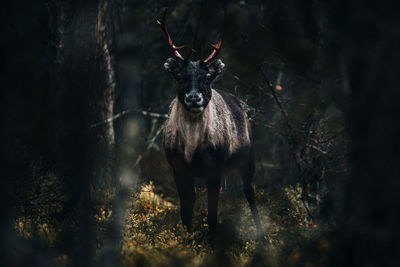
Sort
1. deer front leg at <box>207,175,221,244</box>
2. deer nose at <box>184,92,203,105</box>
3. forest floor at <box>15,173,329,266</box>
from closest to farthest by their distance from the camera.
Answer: forest floor at <box>15,173,329,266</box> → deer nose at <box>184,92,203,105</box> → deer front leg at <box>207,175,221,244</box>

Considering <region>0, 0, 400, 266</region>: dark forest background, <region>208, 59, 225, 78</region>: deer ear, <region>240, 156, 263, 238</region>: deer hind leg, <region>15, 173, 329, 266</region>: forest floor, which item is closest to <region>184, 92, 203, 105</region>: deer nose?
<region>0, 0, 400, 266</region>: dark forest background

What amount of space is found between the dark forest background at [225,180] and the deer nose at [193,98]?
533 millimetres

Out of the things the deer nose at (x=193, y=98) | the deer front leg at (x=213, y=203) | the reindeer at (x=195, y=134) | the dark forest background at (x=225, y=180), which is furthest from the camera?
the deer front leg at (x=213, y=203)

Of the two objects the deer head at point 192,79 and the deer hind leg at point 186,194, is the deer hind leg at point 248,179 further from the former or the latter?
the deer head at point 192,79

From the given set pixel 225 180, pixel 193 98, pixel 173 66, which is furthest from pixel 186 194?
pixel 225 180

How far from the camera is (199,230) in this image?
244 inches

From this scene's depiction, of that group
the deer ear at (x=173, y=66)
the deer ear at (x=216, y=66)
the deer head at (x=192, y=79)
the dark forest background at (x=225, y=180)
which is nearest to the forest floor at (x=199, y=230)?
the dark forest background at (x=225, y=180)

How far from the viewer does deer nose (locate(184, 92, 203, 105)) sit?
5375 mm

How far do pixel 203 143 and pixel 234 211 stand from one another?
1.88 m

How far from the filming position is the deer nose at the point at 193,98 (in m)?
5.38

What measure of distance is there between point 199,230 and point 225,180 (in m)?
2.27

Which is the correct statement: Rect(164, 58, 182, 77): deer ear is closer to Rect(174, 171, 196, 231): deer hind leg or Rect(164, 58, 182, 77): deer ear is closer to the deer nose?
the deer nose

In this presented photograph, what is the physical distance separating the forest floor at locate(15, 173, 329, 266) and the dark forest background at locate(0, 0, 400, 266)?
25 mm

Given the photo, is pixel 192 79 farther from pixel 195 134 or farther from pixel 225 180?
pixel 225 180
